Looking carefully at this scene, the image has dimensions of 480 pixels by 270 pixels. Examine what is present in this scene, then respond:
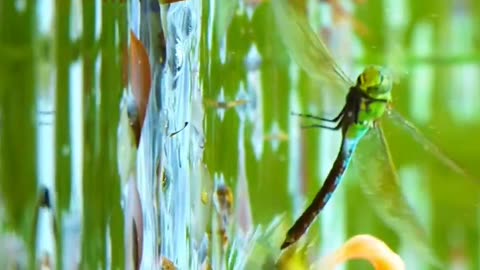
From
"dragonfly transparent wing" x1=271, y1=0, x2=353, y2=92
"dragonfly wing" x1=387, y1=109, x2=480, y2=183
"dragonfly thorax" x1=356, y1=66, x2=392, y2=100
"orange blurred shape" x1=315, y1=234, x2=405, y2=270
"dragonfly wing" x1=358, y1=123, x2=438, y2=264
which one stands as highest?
"dragonfly transparent wing" x1=271, y1=0, x2=353, y2=92

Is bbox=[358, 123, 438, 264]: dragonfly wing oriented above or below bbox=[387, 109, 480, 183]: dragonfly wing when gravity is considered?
below

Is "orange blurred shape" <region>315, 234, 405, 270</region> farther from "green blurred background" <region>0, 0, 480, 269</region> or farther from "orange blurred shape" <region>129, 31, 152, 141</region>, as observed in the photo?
"orange blurred shape" <region>129, 31, 152, 141</region>

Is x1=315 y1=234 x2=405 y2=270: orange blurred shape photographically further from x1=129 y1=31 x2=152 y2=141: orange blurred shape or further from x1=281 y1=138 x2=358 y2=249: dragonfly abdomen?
x1=129 y1=31 x2=152 y2=141: orange blurred shape

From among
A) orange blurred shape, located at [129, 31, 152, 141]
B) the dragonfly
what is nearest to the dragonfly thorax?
the dragonfly

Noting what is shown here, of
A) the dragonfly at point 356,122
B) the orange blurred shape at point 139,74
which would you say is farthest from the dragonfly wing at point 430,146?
the orange blurred shape at point 139,74

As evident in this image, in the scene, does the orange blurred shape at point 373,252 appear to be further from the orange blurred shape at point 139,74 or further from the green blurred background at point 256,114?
the orange blurred shape at point 139,74

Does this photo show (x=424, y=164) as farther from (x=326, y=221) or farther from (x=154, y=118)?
(x=154, y=118)

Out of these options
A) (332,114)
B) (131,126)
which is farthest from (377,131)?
(131,126)
